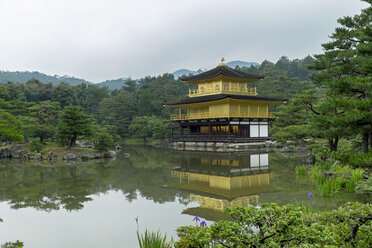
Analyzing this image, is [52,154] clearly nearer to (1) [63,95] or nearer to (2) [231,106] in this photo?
(2) [231,106]

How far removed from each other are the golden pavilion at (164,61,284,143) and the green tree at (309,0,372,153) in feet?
46.9

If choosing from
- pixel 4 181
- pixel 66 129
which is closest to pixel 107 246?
pixel 4 181

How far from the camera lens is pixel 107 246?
5.56 meters

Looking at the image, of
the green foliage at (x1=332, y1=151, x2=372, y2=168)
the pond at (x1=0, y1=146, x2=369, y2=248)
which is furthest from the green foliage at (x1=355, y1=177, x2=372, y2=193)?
the green foliage at (x1=332, y1=151, x2=372, y2=168)

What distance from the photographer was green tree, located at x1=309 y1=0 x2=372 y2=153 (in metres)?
7.02

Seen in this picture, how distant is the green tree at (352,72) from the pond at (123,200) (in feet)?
7.26

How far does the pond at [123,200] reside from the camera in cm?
631

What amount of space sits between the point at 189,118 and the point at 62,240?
2752cm

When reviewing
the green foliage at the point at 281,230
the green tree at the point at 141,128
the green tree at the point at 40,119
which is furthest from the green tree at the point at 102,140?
the green foliage at the point at 281,230

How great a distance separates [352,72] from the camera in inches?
510

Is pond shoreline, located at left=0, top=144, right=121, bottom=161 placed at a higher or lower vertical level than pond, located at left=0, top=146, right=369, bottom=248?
higher

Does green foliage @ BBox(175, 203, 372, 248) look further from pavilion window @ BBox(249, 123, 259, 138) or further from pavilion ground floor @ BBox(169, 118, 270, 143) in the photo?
pavilion window @ BBox(249, 123, 259, 138)

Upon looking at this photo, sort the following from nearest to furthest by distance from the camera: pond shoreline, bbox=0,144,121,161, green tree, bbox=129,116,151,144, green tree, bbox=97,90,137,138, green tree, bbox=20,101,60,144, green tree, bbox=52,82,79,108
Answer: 1. pond shoreline, bbox=0,144,121,161
2. green tree, bbox=20,101,60,144
3. green tree, bbox=129,116,151,144
4. green tree, bbox=52,82,79,108
5. green tree, bbox=97,90,137,138

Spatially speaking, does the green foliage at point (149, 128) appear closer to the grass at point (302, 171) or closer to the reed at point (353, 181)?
the grass at point (302, 171)
